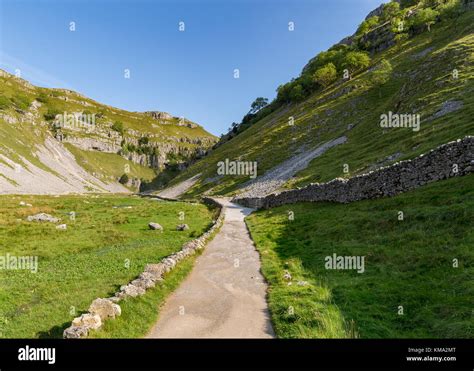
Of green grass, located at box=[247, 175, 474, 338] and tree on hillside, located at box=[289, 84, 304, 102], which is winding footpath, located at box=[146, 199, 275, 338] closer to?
green grass, located at box=[247, 175, 474, 338]

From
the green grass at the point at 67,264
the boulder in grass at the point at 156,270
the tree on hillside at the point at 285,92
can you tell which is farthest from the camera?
the tree on hillside at the point at 285,92

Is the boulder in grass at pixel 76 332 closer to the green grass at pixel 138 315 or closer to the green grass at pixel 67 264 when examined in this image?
the green grass at pixel 138 315

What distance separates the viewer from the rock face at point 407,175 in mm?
22156

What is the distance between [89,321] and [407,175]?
23762mm

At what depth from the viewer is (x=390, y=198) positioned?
25.1 m

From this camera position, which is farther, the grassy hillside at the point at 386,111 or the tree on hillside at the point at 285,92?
the tree on hillside at the point at 285,92

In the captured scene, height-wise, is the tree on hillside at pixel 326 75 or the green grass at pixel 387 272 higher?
the tree on hillside at pixel 326 75

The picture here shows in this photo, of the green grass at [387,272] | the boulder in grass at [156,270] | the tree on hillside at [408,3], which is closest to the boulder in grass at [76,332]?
the boulder in grass at [156,270]

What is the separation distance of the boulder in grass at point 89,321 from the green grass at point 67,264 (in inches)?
47.8

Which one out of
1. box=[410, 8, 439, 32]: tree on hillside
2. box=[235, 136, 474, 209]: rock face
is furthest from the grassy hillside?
box=[235, 136, 474, 209]: rock face

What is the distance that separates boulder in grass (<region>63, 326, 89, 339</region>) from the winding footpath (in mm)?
2090

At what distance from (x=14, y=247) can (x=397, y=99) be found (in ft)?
245

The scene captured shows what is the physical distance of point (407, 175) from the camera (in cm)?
Result: 2539
